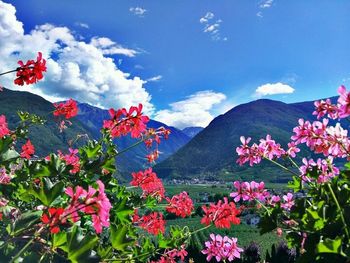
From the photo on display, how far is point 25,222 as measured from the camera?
2.48m

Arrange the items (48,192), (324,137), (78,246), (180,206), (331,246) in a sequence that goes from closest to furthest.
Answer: (331,246), (78,246), (48,192), (324,137), (180,206)

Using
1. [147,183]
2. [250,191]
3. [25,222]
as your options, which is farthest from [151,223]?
[25,222]

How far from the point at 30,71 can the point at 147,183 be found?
3.18 meters

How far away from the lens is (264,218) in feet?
9.25

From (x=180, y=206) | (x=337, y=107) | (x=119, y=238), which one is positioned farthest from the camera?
(x=180, y=206)

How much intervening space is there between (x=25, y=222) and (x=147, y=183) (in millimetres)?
4491

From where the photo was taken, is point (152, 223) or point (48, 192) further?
point (152, 223)

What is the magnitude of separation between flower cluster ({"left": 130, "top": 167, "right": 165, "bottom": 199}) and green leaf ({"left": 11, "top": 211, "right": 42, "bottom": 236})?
168 inches

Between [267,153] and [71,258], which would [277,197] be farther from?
[71,258]

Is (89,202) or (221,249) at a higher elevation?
(89,202)

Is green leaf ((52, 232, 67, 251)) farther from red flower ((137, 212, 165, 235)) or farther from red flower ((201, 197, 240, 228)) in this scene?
red flower ((137, 212, 165, 235))

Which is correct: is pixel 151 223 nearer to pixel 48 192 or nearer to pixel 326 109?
pixel 326 109

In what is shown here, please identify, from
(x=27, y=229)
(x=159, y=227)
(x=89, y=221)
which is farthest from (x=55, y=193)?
(x=159, y=227)

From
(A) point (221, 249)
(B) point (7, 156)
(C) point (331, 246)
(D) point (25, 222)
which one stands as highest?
(B) point (7, 156)
